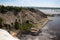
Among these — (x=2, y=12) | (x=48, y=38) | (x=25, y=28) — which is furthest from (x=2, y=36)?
(x=2, y=12)

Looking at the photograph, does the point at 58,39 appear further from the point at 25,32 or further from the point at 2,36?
the point at 2,36

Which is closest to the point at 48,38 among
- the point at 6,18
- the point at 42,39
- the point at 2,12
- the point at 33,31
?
the point at 42,39

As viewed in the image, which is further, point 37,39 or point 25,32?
point 25,32

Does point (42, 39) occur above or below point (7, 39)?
below

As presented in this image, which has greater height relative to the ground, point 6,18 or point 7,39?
point 7,39

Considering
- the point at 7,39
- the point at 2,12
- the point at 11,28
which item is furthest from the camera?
the point at 2,12

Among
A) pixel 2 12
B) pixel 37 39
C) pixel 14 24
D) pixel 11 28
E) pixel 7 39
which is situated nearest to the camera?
pixel 7 39

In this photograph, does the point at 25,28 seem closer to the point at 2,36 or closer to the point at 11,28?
the point at 11,28

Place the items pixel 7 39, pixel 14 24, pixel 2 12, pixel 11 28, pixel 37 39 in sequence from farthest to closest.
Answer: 1. pixel 2 12
2. pixel 14 24
3. pixel 11 28
4. pixel 37 39
5. pixel 7 39

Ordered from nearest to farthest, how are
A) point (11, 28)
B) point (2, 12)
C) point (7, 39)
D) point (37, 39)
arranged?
1. point (7, 39)
2. point (37, 39)
3. point (11, 28)
4. point (2, 12)
